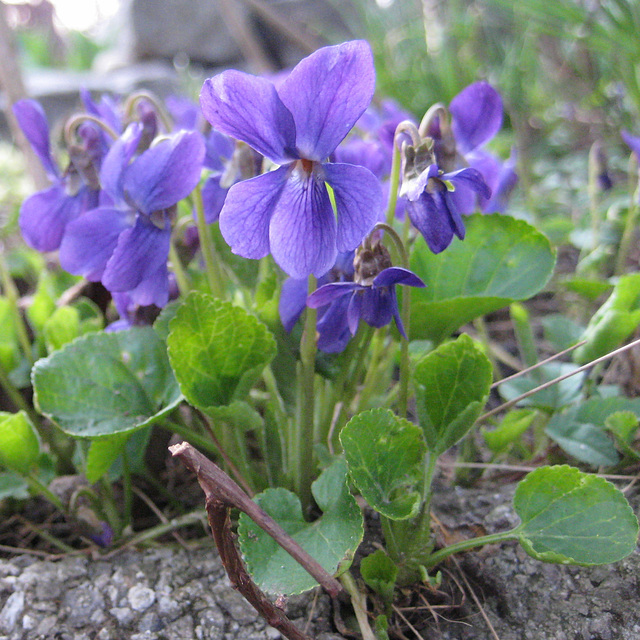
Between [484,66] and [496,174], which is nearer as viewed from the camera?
[496,174]

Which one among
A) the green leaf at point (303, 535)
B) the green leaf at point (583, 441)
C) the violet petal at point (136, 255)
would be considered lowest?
the green leaf at point (583, 441)

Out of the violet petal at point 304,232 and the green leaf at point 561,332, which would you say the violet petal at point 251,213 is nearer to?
the violet petal at point 304,232

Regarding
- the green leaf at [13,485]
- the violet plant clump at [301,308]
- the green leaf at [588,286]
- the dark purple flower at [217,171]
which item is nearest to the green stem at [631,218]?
the green leaf at [588,286]

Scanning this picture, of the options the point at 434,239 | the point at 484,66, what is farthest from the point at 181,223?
the point at 484,66

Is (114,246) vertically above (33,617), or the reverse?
(114,246)

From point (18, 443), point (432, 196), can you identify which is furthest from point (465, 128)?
point (18, 443)

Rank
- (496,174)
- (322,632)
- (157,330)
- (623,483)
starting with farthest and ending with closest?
(496,174) < (623,483) < (157,330) < (322,632)

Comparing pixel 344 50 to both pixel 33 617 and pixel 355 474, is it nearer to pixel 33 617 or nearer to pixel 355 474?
pixel 355 474
